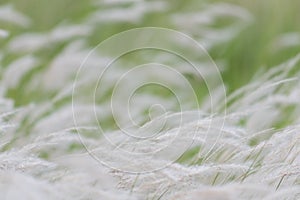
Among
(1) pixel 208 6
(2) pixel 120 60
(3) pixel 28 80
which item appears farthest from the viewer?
(1) pixel 208 6

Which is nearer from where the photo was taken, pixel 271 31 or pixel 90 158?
pixel 90 158

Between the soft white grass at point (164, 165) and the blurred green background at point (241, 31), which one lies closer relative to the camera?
the soft white grass at point (164, 165)

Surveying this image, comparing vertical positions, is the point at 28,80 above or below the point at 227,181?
above

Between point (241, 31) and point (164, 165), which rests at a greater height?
point (241, 31)

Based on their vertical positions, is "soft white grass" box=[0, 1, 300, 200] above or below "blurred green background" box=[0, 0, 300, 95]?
below

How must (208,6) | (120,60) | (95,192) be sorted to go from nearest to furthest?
(95,192), (120,60), (208,6)

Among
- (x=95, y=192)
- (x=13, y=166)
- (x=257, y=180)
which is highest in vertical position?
(x=13, y=166)

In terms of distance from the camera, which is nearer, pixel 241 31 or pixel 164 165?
pixel 164 165

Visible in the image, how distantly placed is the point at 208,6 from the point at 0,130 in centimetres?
287

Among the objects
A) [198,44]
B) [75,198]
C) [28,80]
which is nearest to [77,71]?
[28,80]

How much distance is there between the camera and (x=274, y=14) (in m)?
4.92

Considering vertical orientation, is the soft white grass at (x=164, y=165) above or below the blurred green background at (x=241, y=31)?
below

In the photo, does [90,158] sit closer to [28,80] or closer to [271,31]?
[28,80]

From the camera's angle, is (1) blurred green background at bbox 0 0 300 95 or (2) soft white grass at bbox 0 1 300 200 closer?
(2) soft white grass at bbox 0 1 300 200
